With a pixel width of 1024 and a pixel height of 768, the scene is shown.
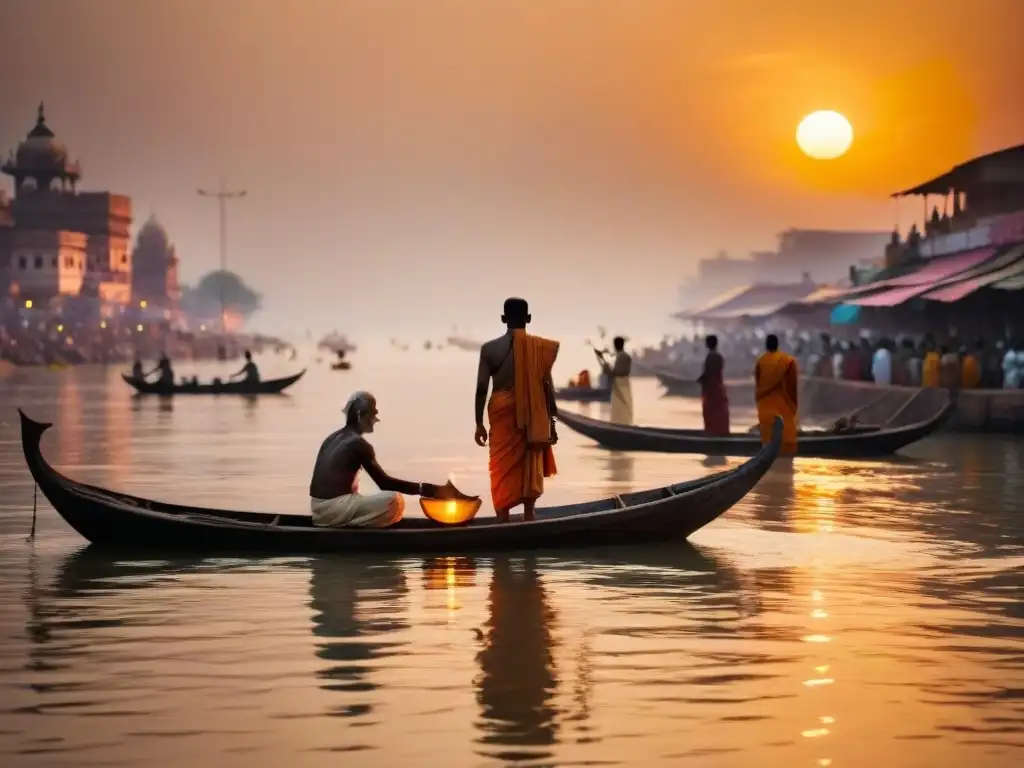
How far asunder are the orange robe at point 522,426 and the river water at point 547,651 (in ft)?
1.59

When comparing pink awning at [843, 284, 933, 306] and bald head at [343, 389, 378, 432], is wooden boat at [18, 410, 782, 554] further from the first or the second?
pink awning at [843, 284, 933, 306]

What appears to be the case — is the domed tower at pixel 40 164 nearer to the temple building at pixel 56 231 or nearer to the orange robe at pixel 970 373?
the temple building at pixel 56 231

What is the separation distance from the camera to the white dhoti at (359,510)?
33.4 ft

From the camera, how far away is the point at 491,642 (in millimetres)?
7625

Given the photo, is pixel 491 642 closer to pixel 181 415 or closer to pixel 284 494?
pixel 284 494

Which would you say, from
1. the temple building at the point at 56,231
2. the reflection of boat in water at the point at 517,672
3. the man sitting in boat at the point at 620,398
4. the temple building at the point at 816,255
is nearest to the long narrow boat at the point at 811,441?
the man sitting in boat at the point at 620,398

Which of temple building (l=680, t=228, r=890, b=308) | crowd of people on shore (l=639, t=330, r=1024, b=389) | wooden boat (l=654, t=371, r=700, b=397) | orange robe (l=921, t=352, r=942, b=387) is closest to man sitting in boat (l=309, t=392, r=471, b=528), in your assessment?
crowd of people on shore (l=639, t=330, r=1024, b=389)

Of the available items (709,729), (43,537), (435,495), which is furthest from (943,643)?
(43,537)

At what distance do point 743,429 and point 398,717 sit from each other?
20.5m

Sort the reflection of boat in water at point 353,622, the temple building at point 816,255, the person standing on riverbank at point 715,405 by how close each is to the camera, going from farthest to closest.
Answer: the temple building at point 816,255 → the person standing on riverbank at point 715,405 → the reflection of boat in water at point 353,622

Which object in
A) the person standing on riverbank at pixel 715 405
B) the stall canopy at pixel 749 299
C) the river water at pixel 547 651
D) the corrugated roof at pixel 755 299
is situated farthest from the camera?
the corrugated roof at pixel 755 299

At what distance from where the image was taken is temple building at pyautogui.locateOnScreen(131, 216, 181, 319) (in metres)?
134

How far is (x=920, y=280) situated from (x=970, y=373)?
679 centimetres

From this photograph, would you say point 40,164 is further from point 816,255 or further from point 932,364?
point 932,364
